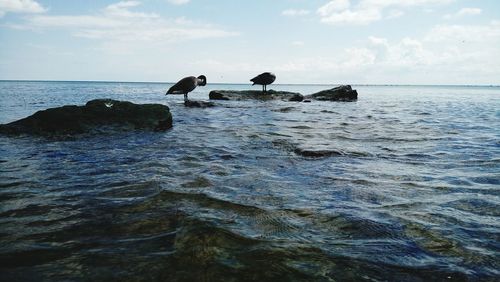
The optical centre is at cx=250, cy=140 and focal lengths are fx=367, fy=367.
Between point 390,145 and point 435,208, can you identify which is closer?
point 435,208

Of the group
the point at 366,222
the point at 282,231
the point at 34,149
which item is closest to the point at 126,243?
the point at 282,231

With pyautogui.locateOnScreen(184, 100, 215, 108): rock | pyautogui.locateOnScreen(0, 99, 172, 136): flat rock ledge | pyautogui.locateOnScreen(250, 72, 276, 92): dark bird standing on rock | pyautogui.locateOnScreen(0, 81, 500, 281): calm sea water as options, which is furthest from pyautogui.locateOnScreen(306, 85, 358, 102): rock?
pyautogui.locateOnScreen(0, 81, 500, 281): calm sea water

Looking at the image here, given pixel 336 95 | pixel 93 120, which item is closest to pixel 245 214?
pixel 93 120

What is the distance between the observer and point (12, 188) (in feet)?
15.7

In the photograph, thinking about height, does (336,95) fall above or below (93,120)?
above

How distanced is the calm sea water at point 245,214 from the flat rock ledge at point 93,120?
221 cm

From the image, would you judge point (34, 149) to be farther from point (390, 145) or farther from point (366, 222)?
point (390, 145)

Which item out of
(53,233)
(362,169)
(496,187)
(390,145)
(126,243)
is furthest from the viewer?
(390,145)

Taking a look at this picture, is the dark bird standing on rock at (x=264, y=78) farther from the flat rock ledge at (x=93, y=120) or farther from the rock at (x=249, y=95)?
the flat rock ledge at (x=93, y=120)

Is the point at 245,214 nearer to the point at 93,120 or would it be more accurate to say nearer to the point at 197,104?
the point at 93,120

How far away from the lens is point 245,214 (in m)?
3.98

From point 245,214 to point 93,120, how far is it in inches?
321

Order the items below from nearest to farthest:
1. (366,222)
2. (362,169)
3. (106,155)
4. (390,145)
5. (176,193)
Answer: (366,222), (176,193), (362,169), (106,155), (390,145)

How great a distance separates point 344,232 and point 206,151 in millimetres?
4687
